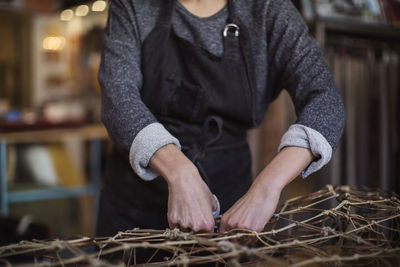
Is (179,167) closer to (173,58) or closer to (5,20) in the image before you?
(173,58)

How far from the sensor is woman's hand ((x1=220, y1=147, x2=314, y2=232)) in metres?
0.77

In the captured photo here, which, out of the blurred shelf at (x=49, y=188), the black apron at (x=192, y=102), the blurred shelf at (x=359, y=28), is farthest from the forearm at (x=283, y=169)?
the blurred shelf at (x=49, y=188)

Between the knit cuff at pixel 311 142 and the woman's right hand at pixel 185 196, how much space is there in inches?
7.4

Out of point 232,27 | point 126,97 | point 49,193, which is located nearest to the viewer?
point 126,97

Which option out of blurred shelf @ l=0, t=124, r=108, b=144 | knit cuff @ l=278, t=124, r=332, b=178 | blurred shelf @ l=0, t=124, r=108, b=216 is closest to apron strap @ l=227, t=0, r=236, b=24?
knit cuff @ l=278, t=124, r=332, b=178

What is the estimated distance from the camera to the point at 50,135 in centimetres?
326

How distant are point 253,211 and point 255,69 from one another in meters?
0.44

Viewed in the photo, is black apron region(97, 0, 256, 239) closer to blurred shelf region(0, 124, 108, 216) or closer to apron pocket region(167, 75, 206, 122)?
apron pocket region(167, 75, 206, 122)

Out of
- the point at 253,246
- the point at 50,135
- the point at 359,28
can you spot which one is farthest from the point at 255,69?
the point at 50,135

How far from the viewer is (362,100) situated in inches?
91.7

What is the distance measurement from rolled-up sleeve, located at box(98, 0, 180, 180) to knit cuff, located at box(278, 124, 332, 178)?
0.21 m

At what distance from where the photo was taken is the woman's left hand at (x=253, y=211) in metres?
0.77

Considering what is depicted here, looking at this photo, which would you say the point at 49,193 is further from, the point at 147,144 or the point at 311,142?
the point at 311,142

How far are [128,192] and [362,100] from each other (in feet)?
5.17
